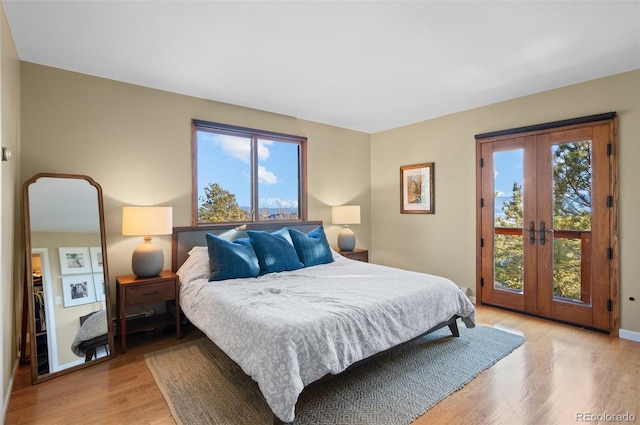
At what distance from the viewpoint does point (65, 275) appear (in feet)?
8.79

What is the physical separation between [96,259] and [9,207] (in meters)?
0.77

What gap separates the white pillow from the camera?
3.05m

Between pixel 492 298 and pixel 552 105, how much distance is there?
234 centimetres

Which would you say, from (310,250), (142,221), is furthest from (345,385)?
(142,221)

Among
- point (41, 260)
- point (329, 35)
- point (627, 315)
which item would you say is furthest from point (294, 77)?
point (627, 315)

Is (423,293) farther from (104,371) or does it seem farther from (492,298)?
(104,371)

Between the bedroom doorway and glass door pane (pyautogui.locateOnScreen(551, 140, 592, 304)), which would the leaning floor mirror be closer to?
the bedroom doorway

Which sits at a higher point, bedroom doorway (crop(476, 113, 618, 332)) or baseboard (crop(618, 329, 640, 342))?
bedroom doorway (crop(476, 113, 618, 332))

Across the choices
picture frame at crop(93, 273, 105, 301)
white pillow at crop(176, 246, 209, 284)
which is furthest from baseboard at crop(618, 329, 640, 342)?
picture frame at crop(93, 273, 105, 301)

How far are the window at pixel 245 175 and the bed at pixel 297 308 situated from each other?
1.20ft

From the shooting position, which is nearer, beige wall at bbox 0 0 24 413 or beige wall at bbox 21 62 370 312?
beige wall at bbox 0 0 24 413

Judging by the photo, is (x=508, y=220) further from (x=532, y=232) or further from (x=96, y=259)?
(x=96, y=259)

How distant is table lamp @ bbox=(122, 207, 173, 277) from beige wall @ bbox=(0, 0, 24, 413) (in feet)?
2.50

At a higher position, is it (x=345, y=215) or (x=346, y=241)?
(x=345, y=215)
